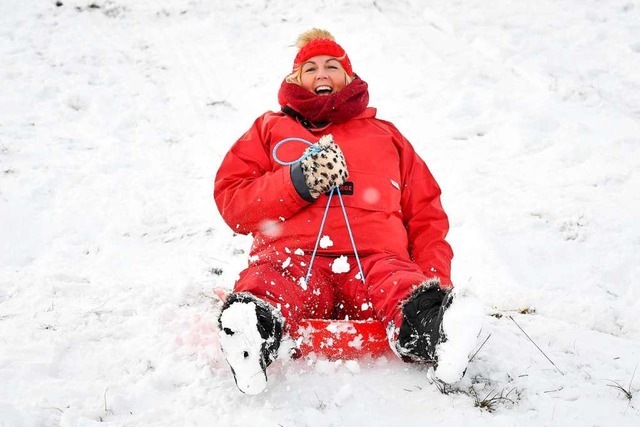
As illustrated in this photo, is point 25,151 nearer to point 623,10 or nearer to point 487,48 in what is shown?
point 487,48

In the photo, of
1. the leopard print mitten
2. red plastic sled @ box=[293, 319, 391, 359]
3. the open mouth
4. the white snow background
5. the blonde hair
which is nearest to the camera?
the white snow background

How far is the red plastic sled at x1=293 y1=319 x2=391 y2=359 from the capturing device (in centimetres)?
234

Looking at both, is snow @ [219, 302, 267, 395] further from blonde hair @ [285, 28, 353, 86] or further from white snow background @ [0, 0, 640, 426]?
blonde hair @ [285, 28, 353, 86]

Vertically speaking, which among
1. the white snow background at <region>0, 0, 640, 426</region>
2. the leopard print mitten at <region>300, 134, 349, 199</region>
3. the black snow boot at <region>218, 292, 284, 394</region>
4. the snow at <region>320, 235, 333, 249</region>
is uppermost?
A: the leopard print mitten at <region>300, 134, 349, 199</region>

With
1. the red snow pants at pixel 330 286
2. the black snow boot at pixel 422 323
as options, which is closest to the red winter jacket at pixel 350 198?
the red snow pants at pixel 330 286

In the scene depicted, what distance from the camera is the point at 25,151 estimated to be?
17.4 ft

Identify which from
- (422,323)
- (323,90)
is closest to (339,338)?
(422,323)

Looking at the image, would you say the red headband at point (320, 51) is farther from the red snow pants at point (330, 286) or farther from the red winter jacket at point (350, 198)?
the red snow pants at point (330, 286)

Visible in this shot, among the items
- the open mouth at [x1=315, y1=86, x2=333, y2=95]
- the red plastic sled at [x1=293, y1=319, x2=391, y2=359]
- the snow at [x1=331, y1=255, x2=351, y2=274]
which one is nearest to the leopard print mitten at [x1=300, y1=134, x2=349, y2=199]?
the snow at [x1=331, y1=255, x2=351, y2=274]

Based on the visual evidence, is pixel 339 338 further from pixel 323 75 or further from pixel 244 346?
pixel 323 75

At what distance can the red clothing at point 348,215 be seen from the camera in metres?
2.56

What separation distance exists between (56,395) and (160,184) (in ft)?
10.3

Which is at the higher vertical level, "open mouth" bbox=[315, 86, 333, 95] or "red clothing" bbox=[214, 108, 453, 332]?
"open mouth" bbox=[315, 86, 333, 95]

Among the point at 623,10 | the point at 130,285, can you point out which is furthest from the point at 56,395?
the point at 623,10
